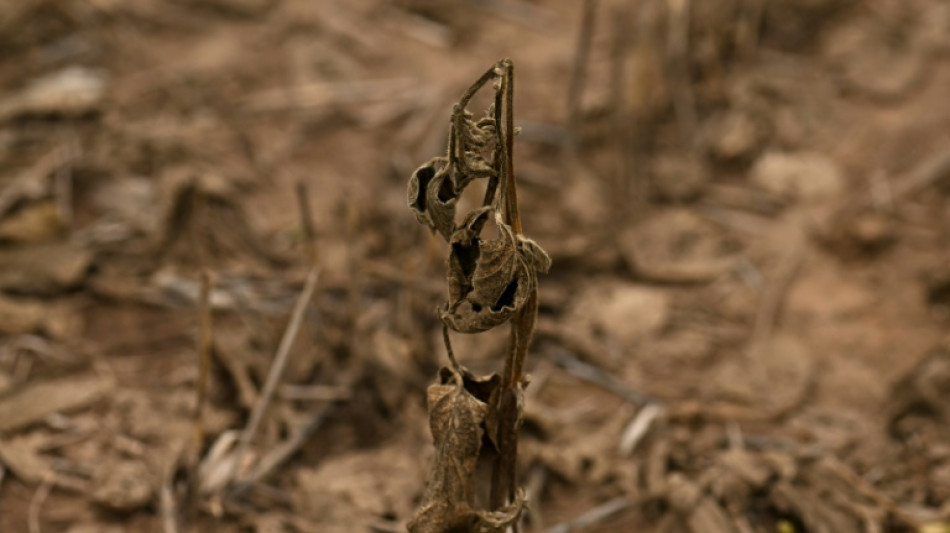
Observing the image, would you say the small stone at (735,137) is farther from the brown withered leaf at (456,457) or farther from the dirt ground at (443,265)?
the brown withered leaf at (456,457)

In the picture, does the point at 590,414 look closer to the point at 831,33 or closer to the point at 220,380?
the point at 220,380

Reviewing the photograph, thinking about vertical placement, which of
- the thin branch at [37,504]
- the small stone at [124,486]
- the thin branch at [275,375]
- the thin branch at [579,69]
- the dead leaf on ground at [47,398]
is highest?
the thin branch at [579,69]

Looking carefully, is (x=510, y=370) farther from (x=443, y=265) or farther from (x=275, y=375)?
(x=443, y=265)

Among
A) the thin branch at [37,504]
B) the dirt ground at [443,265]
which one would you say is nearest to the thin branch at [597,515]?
the dirt ground at [443,265]

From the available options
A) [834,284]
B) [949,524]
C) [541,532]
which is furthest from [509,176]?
[834,284]

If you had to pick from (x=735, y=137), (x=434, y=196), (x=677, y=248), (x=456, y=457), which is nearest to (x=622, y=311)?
(x=677, y=248)
